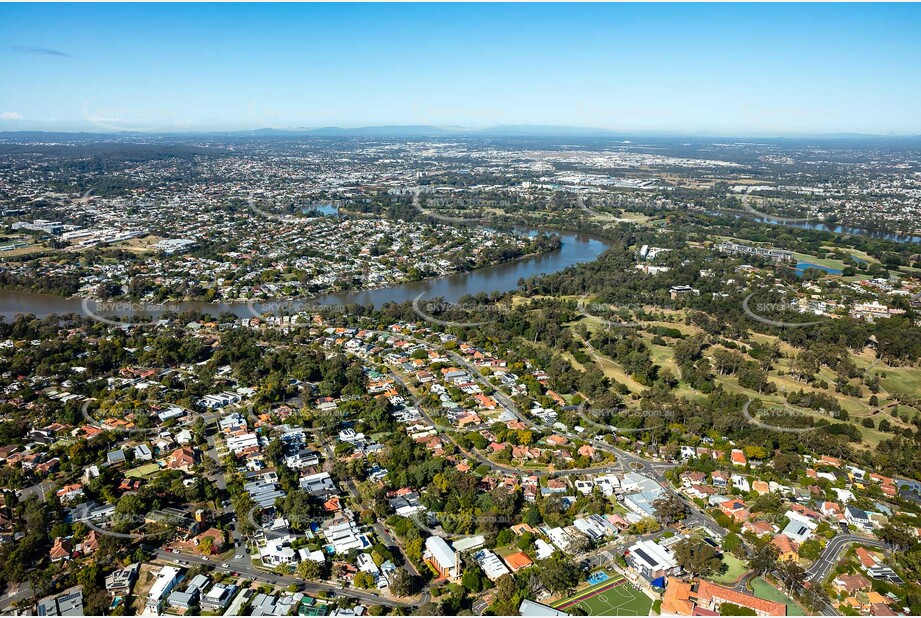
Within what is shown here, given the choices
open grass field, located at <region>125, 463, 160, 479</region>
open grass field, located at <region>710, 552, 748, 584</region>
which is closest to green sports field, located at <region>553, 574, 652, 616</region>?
open grass field, located at <region>710, 552, 748, 584</region>

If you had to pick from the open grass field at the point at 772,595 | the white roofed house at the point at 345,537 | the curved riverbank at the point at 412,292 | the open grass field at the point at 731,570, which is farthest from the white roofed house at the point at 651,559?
the curved riverbank at the point at 412,292

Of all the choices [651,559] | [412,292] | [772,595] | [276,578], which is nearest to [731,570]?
[772,595]

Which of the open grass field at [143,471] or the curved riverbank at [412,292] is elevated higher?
the curved riverbank at [412,292]

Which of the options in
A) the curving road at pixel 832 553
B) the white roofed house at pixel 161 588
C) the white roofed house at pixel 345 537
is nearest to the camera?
the white roofed house at pixel 161 588

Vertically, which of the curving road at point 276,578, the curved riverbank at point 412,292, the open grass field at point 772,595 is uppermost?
the curved riverbank at point 412,292

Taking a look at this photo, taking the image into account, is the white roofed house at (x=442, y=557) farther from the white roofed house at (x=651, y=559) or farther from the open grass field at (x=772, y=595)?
the open grass field at (x=772, y=595)

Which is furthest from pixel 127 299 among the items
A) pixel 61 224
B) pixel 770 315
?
pixel 770 315

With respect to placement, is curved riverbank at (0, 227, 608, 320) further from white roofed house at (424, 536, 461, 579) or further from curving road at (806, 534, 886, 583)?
curving road at (806, 534, 886, 583)

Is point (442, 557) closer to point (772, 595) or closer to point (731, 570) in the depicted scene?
point (731, 570)
